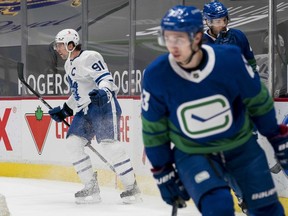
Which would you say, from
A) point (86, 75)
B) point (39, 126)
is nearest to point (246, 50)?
point (86, 75)

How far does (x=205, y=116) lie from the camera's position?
2943 millimetres

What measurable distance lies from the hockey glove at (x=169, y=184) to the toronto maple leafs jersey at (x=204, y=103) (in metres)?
0.07

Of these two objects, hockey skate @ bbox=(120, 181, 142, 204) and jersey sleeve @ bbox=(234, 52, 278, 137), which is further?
hockey skate @ bbox=(120, 181, 142, 204)

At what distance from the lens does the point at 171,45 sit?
2865mm

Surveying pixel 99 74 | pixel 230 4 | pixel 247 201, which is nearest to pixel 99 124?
pixel 99 74

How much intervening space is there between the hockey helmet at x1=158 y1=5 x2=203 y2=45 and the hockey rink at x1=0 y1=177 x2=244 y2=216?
8.72 feet

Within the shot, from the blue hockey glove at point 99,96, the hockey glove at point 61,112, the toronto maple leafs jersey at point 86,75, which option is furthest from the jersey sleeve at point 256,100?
the hockey glove at point 61,112

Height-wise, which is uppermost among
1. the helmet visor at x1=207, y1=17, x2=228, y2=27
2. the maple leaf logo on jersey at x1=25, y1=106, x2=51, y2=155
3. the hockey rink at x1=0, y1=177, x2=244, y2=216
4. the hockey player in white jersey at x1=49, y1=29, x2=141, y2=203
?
the helmet visor at x1=207, y1=17, x2=228, y2=27

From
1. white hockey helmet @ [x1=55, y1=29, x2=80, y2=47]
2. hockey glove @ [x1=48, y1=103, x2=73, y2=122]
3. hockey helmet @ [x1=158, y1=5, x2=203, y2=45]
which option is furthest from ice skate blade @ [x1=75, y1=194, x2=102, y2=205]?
hockey helmet @ [x1=158, y1=5, x2=203, y2=45]

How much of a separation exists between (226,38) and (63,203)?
207cm

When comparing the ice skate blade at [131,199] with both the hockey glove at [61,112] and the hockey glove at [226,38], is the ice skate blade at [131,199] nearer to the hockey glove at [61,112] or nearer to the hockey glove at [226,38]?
the hockey glove at [61,112]

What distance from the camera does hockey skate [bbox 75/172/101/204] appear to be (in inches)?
245

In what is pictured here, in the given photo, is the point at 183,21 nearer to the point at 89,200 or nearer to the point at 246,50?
the point at 246,50

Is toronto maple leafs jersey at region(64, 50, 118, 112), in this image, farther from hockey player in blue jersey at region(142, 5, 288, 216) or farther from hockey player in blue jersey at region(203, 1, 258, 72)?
hockey player in blue jersey at region(142, 5, 288, 216)
